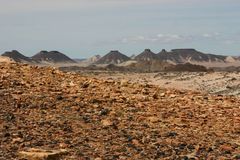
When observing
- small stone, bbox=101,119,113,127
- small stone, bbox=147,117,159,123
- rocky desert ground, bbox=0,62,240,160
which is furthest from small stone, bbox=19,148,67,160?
small stone, bbox=147,117,159,123

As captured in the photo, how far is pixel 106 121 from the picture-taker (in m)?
10.1

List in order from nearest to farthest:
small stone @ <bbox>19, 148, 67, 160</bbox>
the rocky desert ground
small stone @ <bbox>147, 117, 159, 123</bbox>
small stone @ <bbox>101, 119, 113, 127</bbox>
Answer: small stone @ <bbox>19, 148, 67, 160</bbox> → the rocky desert ground → small stone @ <bbox>101, 119, 113, 127</bbox> → small stone @ <bbox>147, 117, 159, 123</bbox>

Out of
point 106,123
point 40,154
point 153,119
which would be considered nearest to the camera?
point 40,154

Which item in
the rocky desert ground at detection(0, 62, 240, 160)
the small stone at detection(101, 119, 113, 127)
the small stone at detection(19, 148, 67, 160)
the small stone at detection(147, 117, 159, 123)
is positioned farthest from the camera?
the small stone at detection(147, 117, 159, 123)

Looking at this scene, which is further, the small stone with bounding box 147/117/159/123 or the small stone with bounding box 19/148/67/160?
the small stone with bounding box 147/117/159/123

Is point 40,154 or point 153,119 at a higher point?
point 153,119

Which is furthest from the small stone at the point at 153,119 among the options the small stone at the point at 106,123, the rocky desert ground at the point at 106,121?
the small stone at the point at 106,123

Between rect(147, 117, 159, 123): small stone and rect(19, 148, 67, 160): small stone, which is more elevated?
rect(147, 117, 159, 123): small stone

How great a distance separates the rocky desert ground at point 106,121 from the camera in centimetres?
845

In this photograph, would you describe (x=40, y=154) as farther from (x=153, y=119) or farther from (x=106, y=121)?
(x=153, y=119)

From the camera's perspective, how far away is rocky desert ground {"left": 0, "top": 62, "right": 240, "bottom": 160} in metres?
8.45

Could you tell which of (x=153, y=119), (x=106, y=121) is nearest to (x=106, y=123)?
(x=106, y=121)

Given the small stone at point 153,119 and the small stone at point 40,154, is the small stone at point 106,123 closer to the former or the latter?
the small stone at point 153,119

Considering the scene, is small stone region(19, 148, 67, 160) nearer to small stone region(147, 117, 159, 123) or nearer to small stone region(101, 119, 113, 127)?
small stone region(101, 119, 113, 127)
